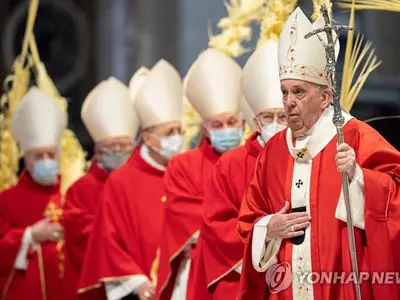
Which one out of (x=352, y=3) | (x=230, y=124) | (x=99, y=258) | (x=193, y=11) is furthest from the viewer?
(x=193, y=11)

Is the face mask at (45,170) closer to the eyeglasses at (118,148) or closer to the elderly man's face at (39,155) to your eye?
the elderly man's face at (39,155)

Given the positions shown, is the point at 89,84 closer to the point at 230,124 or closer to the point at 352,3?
the point at 230,124

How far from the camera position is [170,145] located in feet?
28.1

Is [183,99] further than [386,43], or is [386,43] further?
[183,99]

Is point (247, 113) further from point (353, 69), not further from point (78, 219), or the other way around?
point (78, 219)

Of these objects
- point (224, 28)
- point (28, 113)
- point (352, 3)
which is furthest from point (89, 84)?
point (352, 3)

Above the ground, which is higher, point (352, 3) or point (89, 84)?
point (352, 3)

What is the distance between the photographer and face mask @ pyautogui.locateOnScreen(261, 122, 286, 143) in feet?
22.7

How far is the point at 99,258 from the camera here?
8.56m

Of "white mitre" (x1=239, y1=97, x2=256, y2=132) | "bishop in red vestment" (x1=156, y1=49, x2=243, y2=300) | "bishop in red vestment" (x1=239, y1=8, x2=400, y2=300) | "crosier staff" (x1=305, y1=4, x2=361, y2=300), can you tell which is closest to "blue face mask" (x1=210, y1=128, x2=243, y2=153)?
"bishop in red vestment" (x1=156, y1=49, x2=243, y2=300)

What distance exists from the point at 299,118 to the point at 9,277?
182 inches

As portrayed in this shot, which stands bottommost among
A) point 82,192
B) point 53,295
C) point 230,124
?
point 53,295

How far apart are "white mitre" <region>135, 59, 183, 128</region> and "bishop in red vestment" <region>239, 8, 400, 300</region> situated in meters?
2.80

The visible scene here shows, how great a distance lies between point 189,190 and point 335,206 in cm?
220
